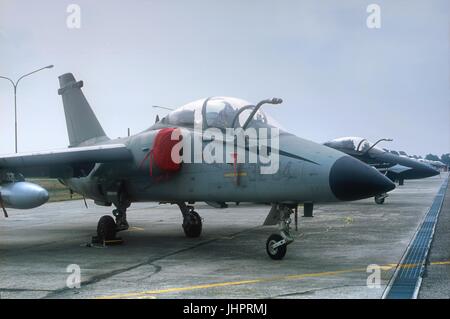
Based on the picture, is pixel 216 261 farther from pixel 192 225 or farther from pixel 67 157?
pixel 67 157

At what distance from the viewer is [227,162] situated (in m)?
9.88

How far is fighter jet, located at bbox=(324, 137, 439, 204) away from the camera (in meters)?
26.6

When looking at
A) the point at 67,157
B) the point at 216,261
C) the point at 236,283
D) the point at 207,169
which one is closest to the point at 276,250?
the point at 216,261

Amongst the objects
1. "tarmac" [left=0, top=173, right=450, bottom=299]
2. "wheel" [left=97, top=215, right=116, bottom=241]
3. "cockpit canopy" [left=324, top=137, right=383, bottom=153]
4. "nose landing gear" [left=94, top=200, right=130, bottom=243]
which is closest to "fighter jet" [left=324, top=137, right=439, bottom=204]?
"cockpit canopy" [left=324, top=137, right=383, bottom=153]

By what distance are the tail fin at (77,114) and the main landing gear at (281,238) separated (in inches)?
286

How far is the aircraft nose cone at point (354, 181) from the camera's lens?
8.27m

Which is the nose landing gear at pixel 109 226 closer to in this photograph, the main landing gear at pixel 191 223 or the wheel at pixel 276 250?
the main landing gear at pixel 191 223

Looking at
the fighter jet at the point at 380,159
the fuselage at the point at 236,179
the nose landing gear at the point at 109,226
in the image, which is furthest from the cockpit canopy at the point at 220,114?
the fighter jet at the point at 380,159

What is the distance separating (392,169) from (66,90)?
1830 centimetres

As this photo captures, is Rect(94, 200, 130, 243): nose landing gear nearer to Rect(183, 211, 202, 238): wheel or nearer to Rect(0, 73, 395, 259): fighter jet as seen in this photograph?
Rect(0, 73, 395, 259): fighter jet

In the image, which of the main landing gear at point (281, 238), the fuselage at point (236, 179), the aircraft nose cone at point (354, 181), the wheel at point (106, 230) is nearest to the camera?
the aircraft nose cone at point (354, 181)

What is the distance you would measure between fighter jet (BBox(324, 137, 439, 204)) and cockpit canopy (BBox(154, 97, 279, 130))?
1598 centimetres

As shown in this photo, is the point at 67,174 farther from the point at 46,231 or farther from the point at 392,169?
the point at 392,169
